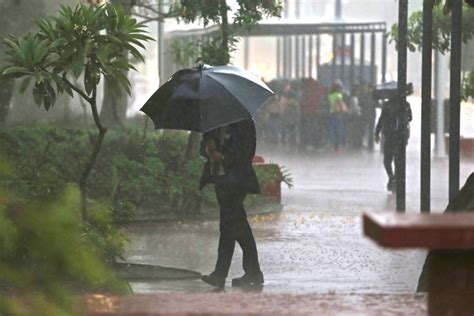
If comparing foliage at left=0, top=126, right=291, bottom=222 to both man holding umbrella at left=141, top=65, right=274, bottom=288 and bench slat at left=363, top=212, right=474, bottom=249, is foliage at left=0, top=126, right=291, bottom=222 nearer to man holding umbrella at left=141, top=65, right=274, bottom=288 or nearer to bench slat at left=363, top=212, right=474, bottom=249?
man holding umbrella at left=141, top=65, right=274, bottom=288

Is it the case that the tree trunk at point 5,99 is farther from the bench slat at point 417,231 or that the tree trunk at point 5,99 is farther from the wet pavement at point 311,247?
the bench slat at point 417,231

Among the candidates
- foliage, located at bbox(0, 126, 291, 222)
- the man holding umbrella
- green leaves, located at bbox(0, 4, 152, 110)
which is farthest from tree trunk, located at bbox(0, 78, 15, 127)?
the man holding umbrella

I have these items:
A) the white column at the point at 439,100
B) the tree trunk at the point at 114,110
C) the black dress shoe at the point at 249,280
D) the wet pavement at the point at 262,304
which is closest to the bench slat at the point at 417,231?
the wet pavement at the point at 262,304

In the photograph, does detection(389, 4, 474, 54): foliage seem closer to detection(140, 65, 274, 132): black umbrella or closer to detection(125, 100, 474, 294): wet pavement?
detection(125, 100, 474, 294): wet pavement

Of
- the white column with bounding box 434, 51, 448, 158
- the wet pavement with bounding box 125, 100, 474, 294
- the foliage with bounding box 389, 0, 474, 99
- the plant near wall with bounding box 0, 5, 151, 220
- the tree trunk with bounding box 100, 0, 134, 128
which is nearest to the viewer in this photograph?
the plant near wall with bounding box 0, 5, 151, 220

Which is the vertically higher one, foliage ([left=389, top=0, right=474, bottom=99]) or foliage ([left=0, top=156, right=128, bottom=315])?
foliage ([left=389, top=0, right=474, bottom=99])

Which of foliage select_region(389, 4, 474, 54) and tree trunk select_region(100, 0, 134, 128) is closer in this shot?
foliage select_region(389, 4, 474, 54)

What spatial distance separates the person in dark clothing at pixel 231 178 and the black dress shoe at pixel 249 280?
1cm

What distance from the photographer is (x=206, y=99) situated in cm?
1027

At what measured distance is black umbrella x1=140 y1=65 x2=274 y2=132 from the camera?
1012 centimetres

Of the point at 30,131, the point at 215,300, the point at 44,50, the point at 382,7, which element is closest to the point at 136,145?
the point at 30,131

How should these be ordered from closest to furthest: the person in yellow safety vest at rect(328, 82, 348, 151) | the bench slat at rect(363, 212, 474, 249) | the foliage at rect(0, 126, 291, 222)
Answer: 1. the bench slat at rect(363, 212, 474, 249)
2. the foliage at rect(0, 126, 291, 222)
3. the person in yellow safety vest at rect(328, 82, 348, 151)

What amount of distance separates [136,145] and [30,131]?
1512mm

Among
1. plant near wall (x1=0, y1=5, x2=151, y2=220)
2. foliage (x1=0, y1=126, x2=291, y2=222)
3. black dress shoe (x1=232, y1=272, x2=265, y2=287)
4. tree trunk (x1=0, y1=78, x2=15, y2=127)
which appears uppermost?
plant near wall (x1=0, y1=5, x2=151, y2=220)
